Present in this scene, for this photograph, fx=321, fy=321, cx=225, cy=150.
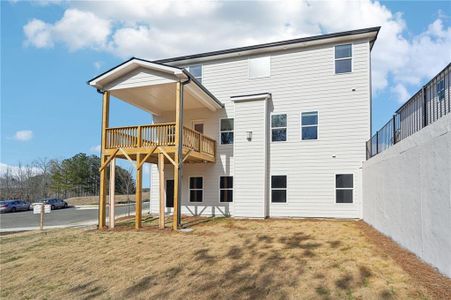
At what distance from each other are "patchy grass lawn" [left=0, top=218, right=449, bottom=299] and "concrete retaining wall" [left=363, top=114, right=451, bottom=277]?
639 mm

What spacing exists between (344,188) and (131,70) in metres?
10.4

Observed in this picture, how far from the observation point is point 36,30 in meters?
13.9

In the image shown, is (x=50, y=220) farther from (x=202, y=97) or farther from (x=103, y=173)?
(x=202, y=97)

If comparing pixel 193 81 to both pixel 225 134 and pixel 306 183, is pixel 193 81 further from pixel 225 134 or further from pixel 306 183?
pixel 306 183

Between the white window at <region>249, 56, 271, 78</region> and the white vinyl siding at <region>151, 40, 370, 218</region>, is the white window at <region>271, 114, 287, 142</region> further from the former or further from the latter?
the white window at <region>249, 56, 271, 78</region>

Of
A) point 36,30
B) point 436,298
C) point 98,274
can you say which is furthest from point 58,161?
point 436,298

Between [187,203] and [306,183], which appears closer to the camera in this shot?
[306,183]

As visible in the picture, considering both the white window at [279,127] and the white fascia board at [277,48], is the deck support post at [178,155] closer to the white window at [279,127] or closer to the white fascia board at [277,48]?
the white fascia board at [277,48]

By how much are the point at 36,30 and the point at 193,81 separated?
7342 mm

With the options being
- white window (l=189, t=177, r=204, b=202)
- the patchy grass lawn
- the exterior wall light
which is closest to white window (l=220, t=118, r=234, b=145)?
the exterior wall light

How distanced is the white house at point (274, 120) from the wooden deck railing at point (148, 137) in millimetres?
92

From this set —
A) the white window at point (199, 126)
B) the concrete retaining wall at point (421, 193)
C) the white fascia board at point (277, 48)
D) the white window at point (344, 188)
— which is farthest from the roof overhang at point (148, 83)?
the concrete retaining wall at point (421, 193)

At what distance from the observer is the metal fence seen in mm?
5634

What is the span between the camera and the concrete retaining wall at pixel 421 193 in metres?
5.21
